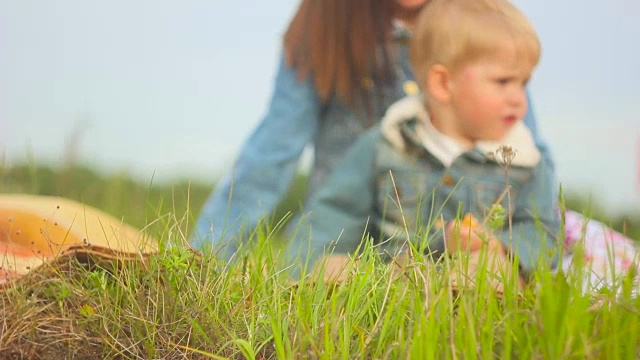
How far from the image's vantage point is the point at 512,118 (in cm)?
265

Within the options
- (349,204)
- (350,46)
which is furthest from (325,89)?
(349,204)

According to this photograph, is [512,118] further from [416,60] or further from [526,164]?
[416,60]

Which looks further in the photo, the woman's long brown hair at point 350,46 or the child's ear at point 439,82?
the woman's long brown hair at point 350,46

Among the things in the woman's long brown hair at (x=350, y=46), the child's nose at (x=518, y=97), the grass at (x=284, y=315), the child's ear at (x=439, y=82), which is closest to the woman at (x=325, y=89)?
the woman's long brown hair at (x=350, y=46)

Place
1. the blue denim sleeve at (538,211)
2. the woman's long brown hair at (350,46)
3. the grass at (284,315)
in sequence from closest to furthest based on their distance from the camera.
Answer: the grass at (284,315) → the blue denim sleeve at (538,211) → the woman's long brown hair at (350,46)

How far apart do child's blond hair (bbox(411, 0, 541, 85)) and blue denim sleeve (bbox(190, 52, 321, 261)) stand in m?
0.41

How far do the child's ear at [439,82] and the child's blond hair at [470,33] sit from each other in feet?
0.04

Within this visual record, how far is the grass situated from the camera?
151 cm

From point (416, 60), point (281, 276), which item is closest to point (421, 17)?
point (416, 60)

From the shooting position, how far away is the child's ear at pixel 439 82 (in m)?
2.64

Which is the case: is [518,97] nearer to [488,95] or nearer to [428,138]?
[488,95]

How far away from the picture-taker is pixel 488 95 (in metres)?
2.62

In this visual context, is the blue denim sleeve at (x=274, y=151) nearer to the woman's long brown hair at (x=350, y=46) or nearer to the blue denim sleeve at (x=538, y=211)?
the woman's long brown hair at (x=350, y=46)

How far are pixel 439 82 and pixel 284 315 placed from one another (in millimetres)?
1064
